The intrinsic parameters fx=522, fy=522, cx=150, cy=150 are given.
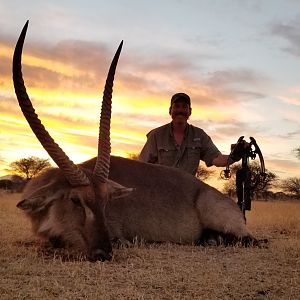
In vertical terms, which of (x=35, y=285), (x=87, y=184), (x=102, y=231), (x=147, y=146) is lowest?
(x=35, y=285)

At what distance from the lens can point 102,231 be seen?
4.47m

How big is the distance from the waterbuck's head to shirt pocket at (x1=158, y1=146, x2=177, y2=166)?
3.31 metres

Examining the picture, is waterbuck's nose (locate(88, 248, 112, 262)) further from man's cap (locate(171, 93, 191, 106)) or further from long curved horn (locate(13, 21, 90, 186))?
Answer: man's cap (locate(171, 93, 191, 106))

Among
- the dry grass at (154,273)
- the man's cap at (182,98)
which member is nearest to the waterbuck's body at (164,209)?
the dry grass at (154,273)

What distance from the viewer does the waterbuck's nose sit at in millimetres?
4391

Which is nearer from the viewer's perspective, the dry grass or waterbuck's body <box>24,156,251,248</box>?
the dry grass

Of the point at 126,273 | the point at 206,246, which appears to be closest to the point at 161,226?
the point at 206,246

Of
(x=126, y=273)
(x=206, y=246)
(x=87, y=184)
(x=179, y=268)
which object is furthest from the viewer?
(x=206, y=246)

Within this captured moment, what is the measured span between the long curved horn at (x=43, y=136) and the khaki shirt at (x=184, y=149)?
3.69 m

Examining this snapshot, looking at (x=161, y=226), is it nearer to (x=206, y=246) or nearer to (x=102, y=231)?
(x=206, y=246)

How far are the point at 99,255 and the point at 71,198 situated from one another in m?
0.61

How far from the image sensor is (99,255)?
14.4 ft

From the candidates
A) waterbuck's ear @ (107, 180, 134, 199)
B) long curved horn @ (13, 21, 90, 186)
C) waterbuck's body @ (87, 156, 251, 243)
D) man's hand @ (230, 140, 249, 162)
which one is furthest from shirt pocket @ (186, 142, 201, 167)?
long curved horn @ (13, 21, 90, 186)

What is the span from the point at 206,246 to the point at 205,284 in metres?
2.24
